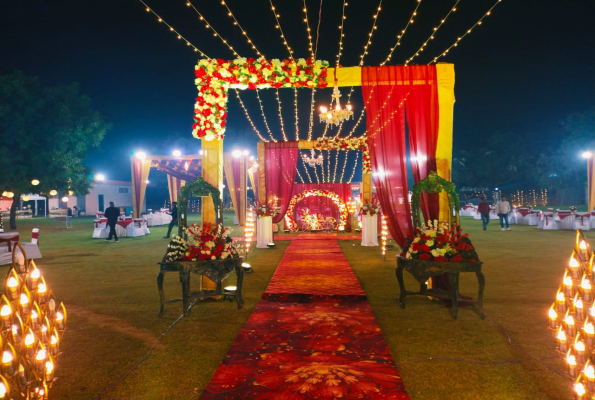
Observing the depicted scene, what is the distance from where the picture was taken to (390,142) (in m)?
5.93

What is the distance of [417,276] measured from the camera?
491cm

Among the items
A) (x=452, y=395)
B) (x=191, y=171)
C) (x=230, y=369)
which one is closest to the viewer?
(x=452, y=395)

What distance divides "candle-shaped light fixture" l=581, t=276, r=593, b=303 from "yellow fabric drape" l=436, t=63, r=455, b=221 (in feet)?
11.1

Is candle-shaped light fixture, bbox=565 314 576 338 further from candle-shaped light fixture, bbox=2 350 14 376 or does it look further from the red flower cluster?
the red flower cluster

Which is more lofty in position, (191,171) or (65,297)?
(191,171)

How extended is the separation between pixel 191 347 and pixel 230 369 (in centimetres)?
74

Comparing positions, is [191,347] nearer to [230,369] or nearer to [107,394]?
[230,369]

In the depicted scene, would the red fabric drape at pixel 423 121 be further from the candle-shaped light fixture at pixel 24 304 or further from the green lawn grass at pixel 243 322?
the candle-shaped light fixture at pixel 24 304

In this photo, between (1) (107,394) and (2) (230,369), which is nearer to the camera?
(1) (107,394)

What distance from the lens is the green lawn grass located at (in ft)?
9.75

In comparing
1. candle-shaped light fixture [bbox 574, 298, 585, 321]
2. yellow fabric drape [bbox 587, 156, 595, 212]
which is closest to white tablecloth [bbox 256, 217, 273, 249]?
candle-shaped light fixture [bbox 574, 298, 585, 321]

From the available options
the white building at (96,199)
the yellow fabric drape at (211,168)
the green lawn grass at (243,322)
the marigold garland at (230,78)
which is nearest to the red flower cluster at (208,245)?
the yellow fabric drape at (211,168)

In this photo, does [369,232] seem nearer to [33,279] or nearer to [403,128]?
[403,128]

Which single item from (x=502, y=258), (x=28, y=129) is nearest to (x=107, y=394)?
(x=502, y=258)
